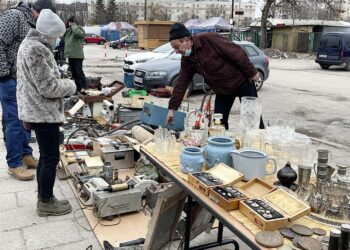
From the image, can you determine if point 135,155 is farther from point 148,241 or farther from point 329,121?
point 329,121

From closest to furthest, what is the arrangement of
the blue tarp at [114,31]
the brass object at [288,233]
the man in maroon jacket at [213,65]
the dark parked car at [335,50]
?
the brass object at [288,233] < the man in maroon jacket at [213,65] < the dark parked car at [335,50] < the blue tarp at [114,31]

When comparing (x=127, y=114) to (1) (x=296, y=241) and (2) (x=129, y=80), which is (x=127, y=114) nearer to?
(1) (x=296, y=241)

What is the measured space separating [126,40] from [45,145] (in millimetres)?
36046

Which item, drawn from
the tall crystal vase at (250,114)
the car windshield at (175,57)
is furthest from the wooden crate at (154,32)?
the tall crystal vase at (250,114)

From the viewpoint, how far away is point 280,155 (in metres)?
2.53

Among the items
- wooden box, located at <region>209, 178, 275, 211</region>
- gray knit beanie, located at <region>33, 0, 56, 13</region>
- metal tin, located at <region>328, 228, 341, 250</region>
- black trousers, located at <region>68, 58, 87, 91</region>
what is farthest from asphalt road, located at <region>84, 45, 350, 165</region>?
metal tin, located at <region>328, 228, 341, 250</region>

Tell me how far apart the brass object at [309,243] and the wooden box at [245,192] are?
367 millimetres

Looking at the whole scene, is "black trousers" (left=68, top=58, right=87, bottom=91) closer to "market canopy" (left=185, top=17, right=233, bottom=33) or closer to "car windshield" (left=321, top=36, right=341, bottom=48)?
"car windshield" (left=321, top=36, right=341, bottom=48)

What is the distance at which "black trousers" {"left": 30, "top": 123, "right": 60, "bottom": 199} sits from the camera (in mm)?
3191

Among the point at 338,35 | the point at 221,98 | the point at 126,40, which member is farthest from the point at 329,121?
the point at 126,40

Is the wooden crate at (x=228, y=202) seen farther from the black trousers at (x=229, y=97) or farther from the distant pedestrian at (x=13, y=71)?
the distant pedestrian at (x=13, y=71)

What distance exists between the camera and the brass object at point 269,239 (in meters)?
1.56

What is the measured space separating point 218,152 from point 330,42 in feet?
61.4

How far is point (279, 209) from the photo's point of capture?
1770 mm
